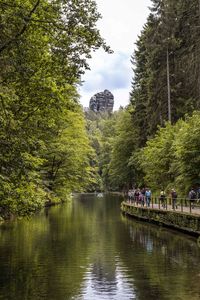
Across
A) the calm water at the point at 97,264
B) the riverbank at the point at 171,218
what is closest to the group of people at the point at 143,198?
the riverbank at the point at 171,218

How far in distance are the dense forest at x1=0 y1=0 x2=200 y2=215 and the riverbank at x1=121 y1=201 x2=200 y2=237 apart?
9.91ft

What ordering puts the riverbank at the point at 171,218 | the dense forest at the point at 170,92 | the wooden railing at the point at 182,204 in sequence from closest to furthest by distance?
the riverbank at the point at 171,218 < the wooden railing at the point at 182,204 < the dense forest at the point at 170,92

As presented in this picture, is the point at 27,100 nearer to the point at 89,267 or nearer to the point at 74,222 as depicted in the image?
the point at 89,267

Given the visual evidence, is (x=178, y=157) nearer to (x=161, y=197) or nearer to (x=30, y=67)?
(x=161, y=197)

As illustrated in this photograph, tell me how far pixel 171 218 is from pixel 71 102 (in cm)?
1016

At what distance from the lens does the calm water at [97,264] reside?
13.3 metres

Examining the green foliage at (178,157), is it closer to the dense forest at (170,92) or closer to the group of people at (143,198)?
the dense forest at (170,92)

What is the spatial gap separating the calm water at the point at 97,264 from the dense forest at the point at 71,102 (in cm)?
217

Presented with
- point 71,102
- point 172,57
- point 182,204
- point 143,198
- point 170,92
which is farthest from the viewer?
point 172,57

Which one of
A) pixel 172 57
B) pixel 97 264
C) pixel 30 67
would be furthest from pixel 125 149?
pixel 30 67

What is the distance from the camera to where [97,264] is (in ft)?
57.3

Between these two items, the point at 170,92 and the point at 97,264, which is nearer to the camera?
the point at 97,264

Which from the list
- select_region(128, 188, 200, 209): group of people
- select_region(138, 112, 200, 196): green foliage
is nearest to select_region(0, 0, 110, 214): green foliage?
select_region(128, 188, 200, 209): group of people

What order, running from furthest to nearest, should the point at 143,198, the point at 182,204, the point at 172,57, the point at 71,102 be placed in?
the point at 172,57 < the point at 143,198 < the point at 182,204 < the point at 71,102
